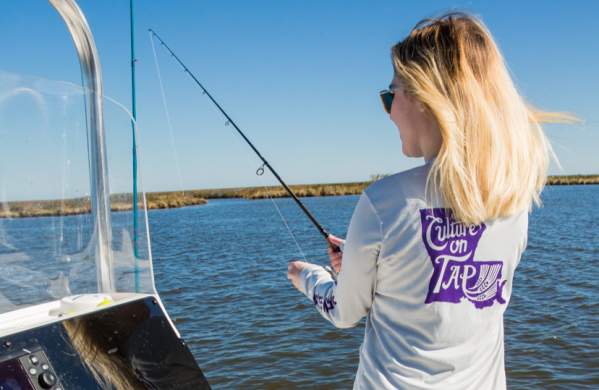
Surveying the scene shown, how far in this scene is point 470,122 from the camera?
135 centimetres

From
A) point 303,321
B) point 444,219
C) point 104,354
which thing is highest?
point 444,219

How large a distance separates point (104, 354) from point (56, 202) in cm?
68

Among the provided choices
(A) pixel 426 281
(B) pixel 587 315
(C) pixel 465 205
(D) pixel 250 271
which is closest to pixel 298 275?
(A) pixel 426 281

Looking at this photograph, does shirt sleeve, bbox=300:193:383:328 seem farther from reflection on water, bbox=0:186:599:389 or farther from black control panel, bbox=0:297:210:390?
reflection on water, bbox=0:186:599:389

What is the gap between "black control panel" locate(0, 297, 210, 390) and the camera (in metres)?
1.96

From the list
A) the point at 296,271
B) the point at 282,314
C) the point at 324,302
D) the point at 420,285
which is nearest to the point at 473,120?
the point at 420,285

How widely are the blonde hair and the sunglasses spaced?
0.05 metres

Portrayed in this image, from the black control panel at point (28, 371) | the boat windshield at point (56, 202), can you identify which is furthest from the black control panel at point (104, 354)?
the boat windshield at point (56, 202)

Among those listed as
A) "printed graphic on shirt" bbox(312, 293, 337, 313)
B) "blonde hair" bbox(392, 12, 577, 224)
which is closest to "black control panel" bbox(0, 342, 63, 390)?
"printed graphic on shirt" bbox(312, 293, 337, 313)

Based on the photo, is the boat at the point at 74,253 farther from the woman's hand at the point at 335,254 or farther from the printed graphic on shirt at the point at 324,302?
the printed graphic on shirt at the point at 324,302

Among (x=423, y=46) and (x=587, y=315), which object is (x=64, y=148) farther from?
(x=587, y=315)

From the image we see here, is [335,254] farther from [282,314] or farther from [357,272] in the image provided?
[282,314]

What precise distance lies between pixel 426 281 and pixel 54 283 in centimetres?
173

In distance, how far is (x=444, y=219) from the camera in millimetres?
1360
